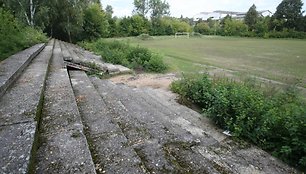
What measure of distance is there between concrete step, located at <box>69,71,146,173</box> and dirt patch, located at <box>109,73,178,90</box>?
492cm

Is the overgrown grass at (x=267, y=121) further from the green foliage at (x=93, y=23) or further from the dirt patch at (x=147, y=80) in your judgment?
the green foliage at (x=93, y=23)

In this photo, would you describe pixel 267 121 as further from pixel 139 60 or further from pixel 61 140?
pixel 139 60

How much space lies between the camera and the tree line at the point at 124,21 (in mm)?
22500

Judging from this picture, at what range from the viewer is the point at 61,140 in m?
2.42

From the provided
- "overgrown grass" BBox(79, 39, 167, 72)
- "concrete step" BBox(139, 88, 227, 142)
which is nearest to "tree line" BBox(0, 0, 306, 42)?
"overgrown grass" BBox(79, 39, 167, 72)

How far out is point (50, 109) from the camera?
3.17m

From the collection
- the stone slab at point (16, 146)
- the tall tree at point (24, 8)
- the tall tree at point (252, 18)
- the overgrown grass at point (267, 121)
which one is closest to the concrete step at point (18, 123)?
the stone slab at point (16, 146)

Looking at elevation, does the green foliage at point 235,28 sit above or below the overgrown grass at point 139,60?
above

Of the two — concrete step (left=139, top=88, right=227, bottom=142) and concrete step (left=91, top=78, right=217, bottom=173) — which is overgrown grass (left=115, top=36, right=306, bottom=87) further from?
concrete step (left=91, top=78, right=217, bottom=173)

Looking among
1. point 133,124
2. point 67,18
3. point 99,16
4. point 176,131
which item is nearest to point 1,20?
point 133,124

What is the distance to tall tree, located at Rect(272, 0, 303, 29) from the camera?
173 ft

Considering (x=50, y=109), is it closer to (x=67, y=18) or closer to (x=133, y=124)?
(x=133, y=124)

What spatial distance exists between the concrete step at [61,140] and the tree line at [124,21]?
451 inches

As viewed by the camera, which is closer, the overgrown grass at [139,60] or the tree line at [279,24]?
the overgrown grass at [139,60]
